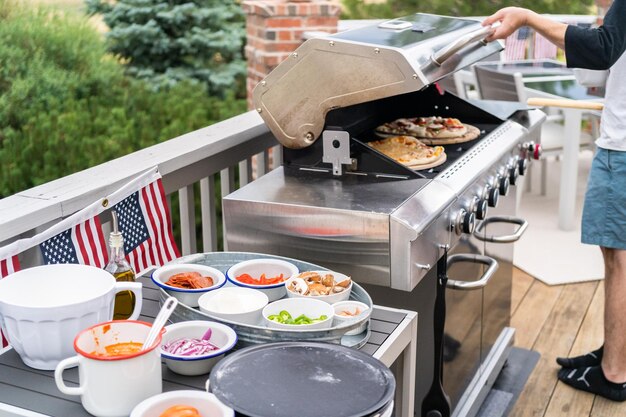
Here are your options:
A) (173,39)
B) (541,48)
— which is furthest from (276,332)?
(541,48)

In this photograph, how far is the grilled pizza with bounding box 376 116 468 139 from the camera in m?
2.97

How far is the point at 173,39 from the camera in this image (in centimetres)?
817

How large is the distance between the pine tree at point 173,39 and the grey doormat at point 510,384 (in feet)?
16.7

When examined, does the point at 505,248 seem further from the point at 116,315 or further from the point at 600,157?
the point at 116,315

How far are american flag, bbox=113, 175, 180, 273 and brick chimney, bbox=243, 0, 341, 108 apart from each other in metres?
3.49

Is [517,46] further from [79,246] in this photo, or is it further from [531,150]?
[79,246]

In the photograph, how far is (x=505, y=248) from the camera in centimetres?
339

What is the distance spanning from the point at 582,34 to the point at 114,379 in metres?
1.85

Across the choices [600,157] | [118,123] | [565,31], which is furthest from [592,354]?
[118,123]

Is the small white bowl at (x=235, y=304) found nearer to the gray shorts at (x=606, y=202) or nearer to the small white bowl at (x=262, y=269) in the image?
the small white bowl at (x=262, y=269)

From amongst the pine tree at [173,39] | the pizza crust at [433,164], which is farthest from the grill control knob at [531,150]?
the pine tree at [173,39]

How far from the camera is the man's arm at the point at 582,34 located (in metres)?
2.58

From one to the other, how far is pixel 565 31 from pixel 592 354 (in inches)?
60.3

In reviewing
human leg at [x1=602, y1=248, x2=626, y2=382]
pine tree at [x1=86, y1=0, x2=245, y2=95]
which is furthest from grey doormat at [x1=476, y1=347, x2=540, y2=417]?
pine tree at [x1=86, y1=0, x2=245, y2=95]
